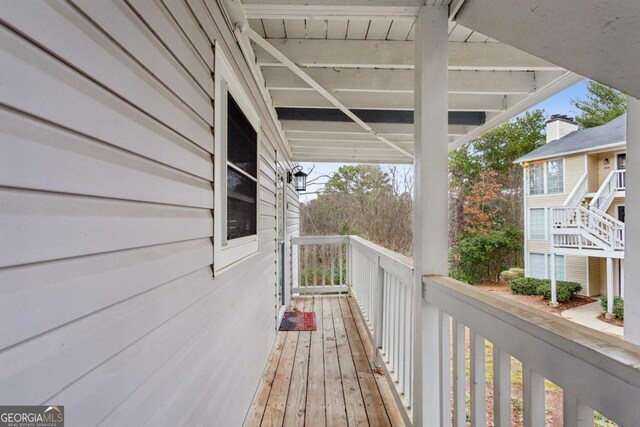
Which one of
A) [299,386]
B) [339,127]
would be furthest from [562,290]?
[339,127]

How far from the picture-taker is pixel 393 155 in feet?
16.9

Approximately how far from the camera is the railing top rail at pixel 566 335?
61cm

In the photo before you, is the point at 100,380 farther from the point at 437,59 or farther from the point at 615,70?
the point at 437,59

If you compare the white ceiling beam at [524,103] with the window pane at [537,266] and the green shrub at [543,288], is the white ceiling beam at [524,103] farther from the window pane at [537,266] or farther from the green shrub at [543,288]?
the green shrub at [543,288]

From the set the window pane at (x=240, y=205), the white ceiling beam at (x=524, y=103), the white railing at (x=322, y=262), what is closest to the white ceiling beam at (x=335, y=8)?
the window pane at (x=240, y=205)

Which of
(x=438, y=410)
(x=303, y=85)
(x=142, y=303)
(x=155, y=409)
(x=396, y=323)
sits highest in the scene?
(x=303, y=85)

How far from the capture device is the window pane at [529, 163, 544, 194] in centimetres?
224

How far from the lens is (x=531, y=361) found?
85cm

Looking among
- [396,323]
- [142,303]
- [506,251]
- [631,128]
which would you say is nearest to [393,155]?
[506,251]

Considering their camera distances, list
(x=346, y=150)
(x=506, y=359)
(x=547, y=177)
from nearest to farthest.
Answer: (x=506, y=359) → (x=547, y=177) → (x=346, y=150)

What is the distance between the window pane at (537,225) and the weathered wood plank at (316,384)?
200 centimetres

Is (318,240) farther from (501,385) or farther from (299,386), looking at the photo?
(501,385)

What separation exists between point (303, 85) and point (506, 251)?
2541mm

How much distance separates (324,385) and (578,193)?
2.29 m
